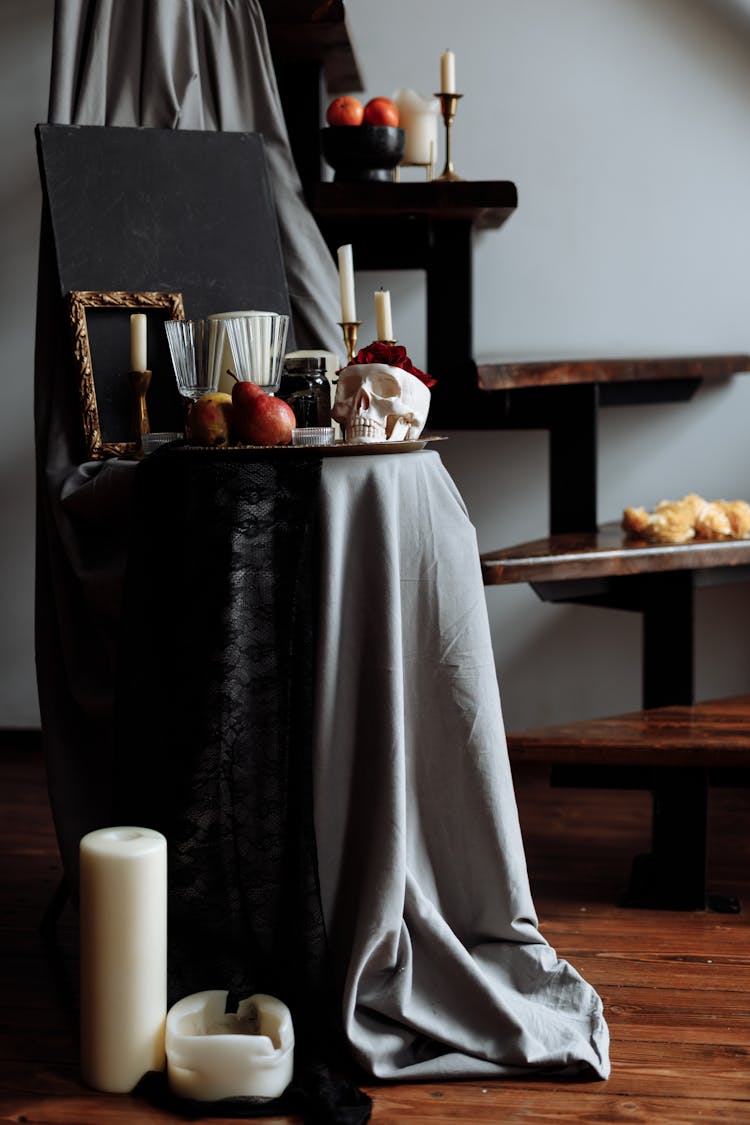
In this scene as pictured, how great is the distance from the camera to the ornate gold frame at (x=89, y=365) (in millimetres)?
1909

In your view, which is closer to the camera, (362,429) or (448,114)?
(362,429)

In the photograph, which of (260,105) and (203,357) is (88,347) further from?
(260,105)

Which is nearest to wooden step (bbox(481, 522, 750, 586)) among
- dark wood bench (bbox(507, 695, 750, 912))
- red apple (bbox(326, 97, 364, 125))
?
dark wood bench (bbox(507, 695, 750, 912))

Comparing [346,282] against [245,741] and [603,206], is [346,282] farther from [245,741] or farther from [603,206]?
[603,206]

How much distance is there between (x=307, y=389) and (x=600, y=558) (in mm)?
657

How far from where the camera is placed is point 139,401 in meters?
1.93

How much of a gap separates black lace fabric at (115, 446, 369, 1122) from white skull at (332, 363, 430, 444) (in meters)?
0.09

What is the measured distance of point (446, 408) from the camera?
7.77 feet

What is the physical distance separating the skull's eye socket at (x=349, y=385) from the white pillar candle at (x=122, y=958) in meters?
0.62

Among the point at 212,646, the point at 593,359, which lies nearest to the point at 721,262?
the point at 593,359

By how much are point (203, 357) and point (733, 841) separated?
4.69ft

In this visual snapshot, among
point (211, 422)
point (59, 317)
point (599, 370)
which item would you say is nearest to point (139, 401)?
point (59, 317)

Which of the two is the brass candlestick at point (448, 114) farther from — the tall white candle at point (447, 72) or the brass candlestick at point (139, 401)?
the brass candlestick at point (139, 401)

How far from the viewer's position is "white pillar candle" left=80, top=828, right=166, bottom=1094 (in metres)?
1.53
